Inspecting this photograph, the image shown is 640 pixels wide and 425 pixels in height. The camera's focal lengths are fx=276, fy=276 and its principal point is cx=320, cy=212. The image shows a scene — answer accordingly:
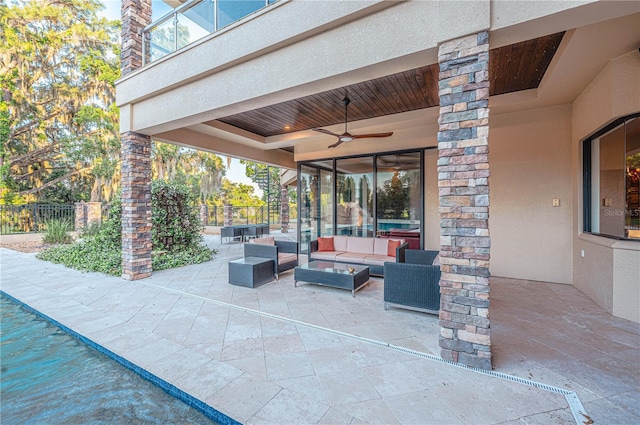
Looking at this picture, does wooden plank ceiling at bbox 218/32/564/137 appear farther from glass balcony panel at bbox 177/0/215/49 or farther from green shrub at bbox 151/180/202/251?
green shrub at bbox 151/180/202/251

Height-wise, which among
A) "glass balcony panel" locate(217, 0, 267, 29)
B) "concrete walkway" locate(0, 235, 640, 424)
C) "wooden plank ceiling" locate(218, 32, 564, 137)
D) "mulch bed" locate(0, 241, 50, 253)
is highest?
"glass balcony panel" locate(217, 0, 267, 29)

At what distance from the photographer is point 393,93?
461cm

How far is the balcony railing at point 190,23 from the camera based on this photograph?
13.2ft

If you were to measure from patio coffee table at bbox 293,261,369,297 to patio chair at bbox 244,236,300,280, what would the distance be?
0.62 m

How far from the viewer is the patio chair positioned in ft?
17.0

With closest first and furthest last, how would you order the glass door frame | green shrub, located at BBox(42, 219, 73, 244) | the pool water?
the pool water
the glass door frame
green shrub, located at BBox(42, 219, 73, 244)

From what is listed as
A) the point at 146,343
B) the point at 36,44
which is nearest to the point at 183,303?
the point at 146,343

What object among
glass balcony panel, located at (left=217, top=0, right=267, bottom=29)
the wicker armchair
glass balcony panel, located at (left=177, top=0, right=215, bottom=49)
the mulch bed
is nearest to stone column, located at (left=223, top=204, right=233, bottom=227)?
the mulch bed

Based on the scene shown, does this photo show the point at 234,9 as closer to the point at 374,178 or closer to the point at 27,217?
the point at 374,178

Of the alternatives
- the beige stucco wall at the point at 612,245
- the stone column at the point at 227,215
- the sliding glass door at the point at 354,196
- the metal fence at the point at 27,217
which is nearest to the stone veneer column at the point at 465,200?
the beige stucco wall at the point at 612,245

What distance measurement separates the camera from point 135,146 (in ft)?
17.3

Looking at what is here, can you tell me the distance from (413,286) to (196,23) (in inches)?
210

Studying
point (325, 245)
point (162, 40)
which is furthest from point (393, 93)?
point (162, 40)

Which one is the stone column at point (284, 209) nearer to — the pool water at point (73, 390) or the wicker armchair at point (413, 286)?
the wicker armchair at point (413, 286)
